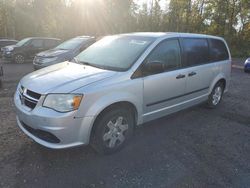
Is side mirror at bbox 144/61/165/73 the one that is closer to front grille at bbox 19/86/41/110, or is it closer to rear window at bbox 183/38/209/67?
rear window at bbox 183/38/209/67

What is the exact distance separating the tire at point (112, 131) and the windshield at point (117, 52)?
0.71 metres

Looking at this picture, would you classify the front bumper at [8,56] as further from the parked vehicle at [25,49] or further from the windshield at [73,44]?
the windshield at [73,44]

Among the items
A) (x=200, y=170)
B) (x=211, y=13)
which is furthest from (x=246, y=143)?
(x=211, y=13)

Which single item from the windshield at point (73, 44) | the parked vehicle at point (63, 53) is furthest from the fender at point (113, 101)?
the windshield at point (73, 44)

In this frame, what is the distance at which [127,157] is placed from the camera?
340 centimetres

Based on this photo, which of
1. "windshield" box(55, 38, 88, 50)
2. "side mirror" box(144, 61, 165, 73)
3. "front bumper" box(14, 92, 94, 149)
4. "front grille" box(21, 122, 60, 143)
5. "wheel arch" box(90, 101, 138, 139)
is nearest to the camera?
"front bumper" box(14, 92, 94, 149)

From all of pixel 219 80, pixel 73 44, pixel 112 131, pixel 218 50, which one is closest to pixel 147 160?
pixel 112 131

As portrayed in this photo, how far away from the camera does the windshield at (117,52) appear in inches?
142

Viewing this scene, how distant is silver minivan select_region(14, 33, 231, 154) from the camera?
9.59ft

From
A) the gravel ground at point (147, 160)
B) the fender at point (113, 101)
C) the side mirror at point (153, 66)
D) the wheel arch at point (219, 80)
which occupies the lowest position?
the gravel ground at point (147, 160)

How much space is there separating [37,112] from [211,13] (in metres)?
31.1

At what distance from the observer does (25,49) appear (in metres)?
13.4

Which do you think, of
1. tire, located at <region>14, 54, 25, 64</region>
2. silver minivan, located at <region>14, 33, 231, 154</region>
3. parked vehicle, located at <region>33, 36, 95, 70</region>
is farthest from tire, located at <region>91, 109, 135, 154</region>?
tire, located at <region>14, 54, 25, 64</region>

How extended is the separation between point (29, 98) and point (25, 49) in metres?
11.5
